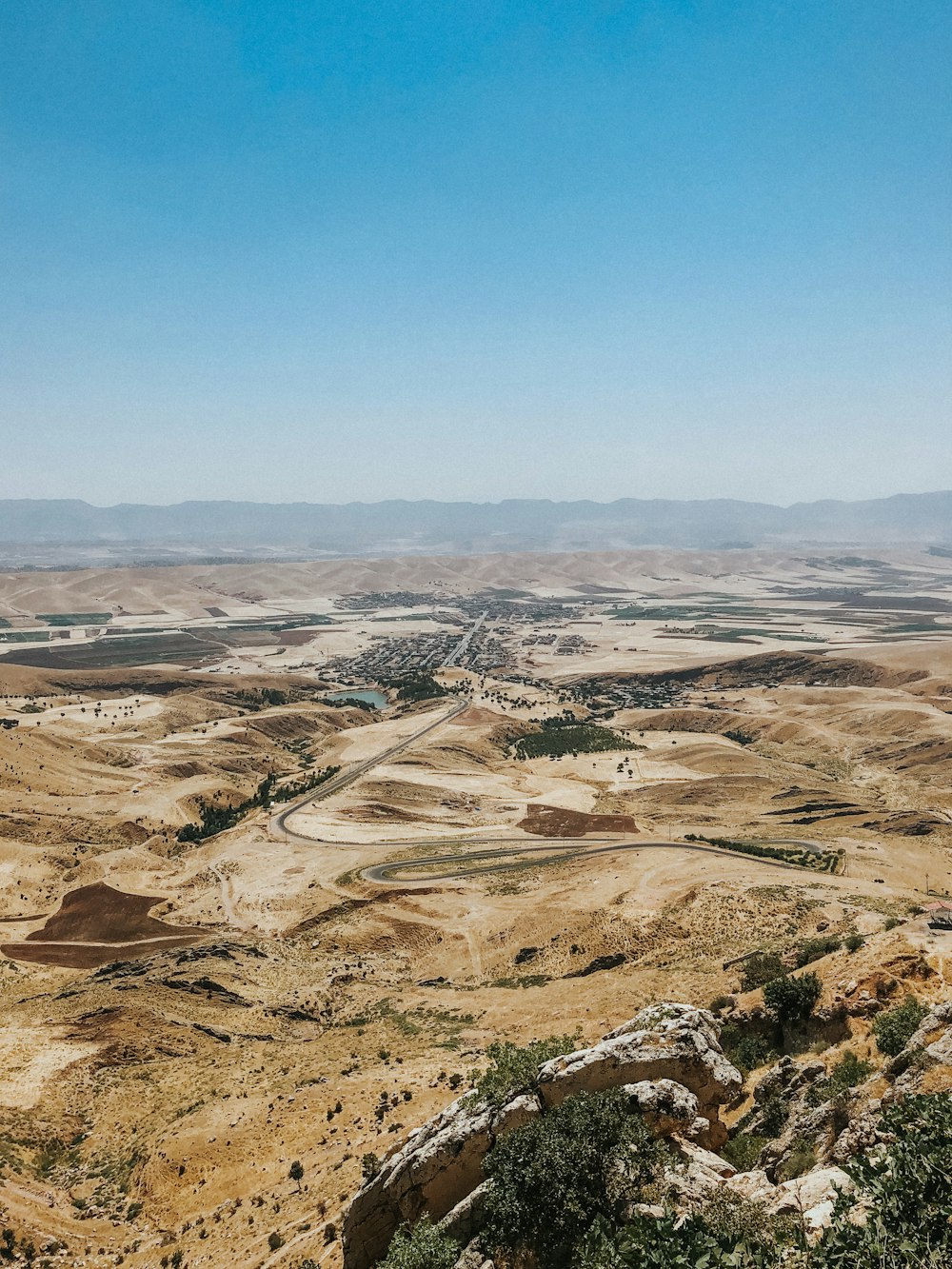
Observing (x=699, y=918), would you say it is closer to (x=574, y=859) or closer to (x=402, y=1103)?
(x=574, y=859)

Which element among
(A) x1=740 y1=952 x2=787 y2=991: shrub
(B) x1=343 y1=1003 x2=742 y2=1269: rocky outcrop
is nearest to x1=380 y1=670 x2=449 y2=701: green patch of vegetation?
(A) x1=740 y1=952 x2=787 y2=991: shrub

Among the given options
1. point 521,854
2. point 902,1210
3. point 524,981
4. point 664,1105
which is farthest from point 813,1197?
point 521,854

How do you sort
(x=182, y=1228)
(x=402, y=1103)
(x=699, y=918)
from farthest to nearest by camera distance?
(x=699, y=918) < (x=402, y=1103) < (x=182, y=1228)

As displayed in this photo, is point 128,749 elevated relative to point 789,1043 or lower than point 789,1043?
lower

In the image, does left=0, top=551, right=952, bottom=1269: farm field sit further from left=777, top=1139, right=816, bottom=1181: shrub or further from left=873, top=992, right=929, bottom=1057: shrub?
left=777, top=1139, right=816, bottom=1181: shrub

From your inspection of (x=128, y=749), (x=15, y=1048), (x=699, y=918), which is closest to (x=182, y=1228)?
(x=15, y=1048)
